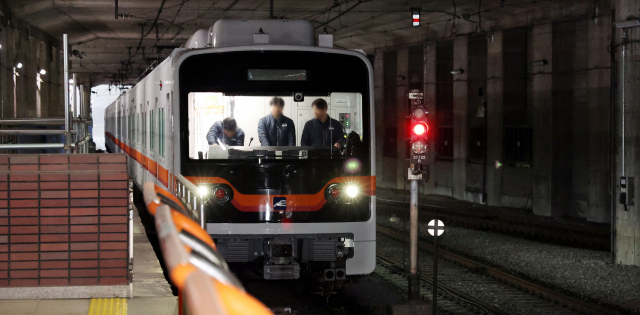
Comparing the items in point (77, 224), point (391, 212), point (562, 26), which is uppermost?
point (562, 26)

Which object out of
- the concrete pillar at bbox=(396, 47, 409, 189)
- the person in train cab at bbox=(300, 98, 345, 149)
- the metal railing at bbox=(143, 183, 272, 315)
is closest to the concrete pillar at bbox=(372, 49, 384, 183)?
the concrete pillar at bbox=(396, 47, 409, 189)

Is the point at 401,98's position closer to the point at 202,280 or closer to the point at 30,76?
the point at 30,76

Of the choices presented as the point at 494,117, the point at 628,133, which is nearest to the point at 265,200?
the point at 628,133

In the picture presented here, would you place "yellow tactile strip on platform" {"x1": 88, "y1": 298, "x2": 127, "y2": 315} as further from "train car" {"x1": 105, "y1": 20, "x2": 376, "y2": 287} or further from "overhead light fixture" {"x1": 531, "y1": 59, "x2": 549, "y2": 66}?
"overhead light fixture" {"x1": 531, "y1": 59, "x2": 549, "y2": 66}

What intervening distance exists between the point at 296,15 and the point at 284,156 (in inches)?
727

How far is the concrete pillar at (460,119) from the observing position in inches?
931

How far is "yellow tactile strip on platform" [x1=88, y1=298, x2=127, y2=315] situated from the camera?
620cm

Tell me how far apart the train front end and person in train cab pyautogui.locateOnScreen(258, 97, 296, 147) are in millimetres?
11

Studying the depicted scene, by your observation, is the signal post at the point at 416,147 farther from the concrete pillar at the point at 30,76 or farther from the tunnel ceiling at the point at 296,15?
the concrete pillar at the point at 30,76

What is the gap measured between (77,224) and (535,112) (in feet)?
52.1

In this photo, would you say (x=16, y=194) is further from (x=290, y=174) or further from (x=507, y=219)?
(x=507, y=219)

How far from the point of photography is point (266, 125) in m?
7.73

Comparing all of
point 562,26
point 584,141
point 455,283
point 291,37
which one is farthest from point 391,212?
point 291,37

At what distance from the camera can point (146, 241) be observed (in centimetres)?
1056
